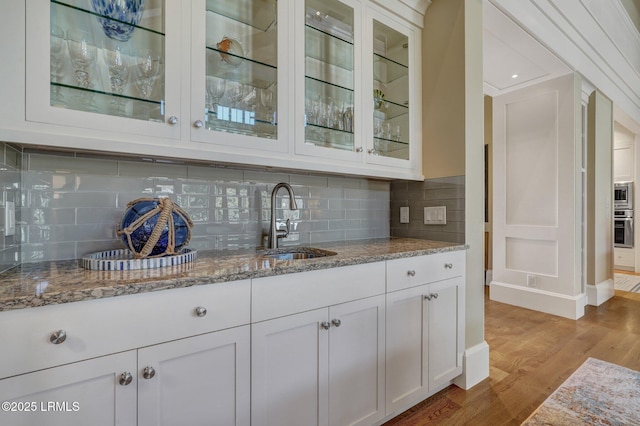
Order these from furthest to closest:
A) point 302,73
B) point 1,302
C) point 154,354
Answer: point 302,73
point 154,354
point 1,302

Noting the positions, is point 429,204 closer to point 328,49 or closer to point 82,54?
point 328,49

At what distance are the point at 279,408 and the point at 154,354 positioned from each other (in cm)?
51

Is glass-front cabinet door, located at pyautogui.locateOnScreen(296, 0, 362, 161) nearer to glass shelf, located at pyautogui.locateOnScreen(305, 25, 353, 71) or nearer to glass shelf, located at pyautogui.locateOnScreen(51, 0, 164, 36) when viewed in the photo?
glass shelf, located at pyautogui.locateOnScreen(305, 25, 353, 71)

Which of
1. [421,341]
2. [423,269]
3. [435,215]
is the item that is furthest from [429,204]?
[421,341]

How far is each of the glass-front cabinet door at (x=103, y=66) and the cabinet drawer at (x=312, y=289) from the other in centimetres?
72

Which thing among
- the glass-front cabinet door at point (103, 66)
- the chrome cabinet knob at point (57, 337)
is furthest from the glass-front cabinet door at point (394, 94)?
the chrome cabinet knob at point (57, 337)

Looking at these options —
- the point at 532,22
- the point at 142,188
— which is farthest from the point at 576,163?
the point at 142,188

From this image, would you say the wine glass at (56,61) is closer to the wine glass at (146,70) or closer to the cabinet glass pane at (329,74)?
the wine glass at (146,70)

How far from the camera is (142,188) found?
138 cm

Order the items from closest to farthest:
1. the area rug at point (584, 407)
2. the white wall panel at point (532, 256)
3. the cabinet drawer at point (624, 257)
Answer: the area rug at point (584, 407), the white wall panel at point (532, 256), the cabinet drawer at point (624, 257)

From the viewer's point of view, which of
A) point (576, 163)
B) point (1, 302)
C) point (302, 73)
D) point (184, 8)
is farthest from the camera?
point (576, 163)

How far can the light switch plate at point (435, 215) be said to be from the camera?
6.45 feet

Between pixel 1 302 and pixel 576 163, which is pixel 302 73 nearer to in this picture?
pixel 1 302

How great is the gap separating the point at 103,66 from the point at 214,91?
41 cm
